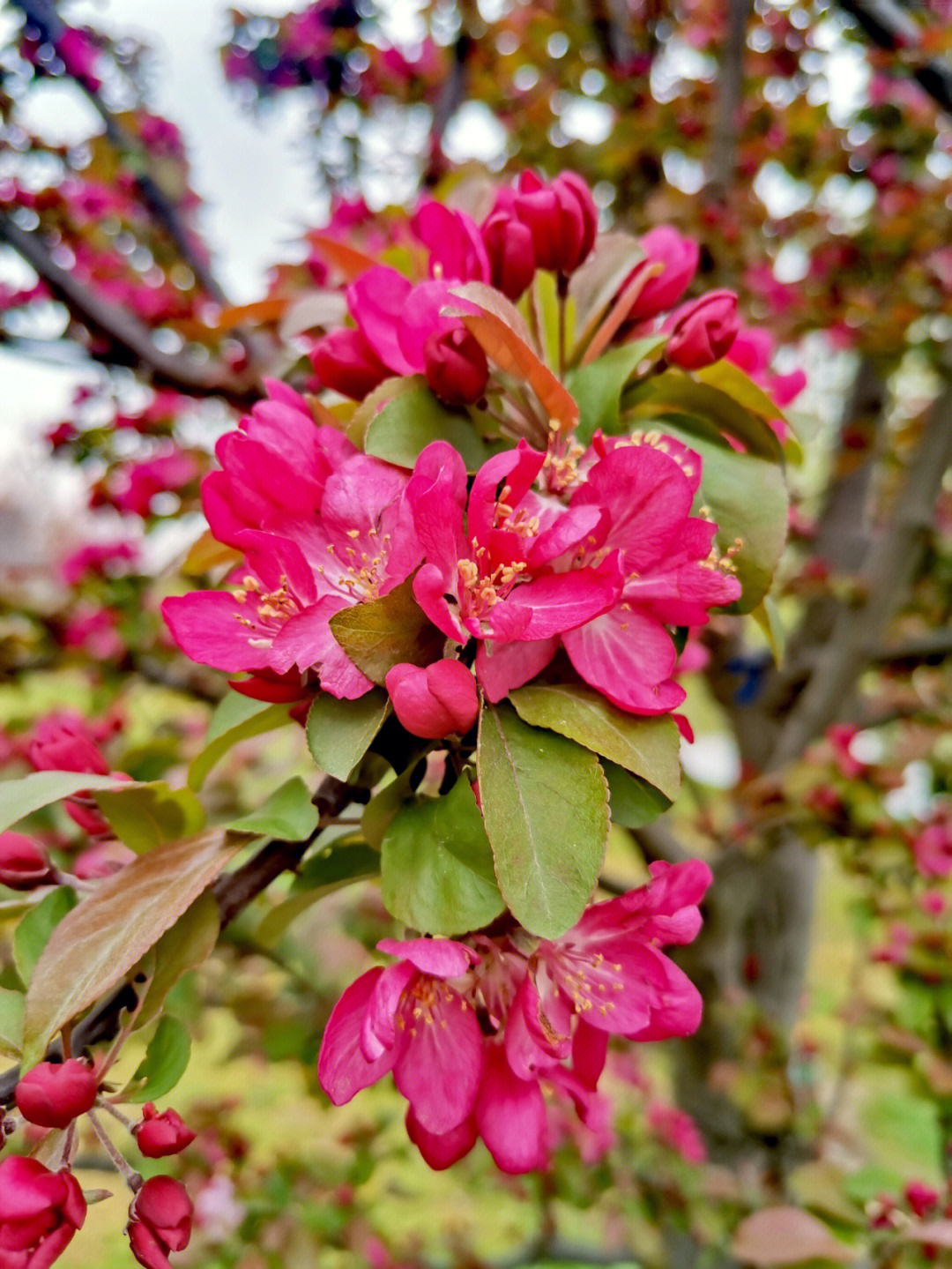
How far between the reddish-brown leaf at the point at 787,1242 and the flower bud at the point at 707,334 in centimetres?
113

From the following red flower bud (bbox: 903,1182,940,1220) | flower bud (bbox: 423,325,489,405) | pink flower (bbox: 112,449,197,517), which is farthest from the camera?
pink flower (bbox: 112,449,197,517)

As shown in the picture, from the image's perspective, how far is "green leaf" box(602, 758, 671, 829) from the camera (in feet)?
1.55

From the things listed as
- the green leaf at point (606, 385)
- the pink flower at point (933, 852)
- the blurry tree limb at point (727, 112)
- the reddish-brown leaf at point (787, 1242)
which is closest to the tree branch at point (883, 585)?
the pink flower at point (933, 852)

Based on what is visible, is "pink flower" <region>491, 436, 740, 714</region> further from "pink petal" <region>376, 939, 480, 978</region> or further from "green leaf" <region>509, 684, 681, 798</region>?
"pink petal" <region>376, 939, 480, 978</region>

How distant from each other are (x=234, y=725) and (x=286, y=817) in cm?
9

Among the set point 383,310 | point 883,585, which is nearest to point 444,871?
point 383,310

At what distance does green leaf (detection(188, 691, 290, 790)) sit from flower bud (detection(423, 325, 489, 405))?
223mm

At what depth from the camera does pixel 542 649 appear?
0.46 m

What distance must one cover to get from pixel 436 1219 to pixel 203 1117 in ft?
5.57

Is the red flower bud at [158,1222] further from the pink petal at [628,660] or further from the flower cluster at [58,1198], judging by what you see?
the pink petal at [628,660]

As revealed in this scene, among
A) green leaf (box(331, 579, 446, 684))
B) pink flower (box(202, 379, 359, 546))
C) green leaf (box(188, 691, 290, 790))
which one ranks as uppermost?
pink flower (box(202, 379, 359, 546))

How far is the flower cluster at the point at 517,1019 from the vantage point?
46cm

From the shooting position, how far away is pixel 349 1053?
46 cm

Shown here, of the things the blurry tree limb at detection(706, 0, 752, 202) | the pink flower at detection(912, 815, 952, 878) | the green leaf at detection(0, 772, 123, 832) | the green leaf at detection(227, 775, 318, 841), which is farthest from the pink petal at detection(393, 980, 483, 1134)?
the blurry tree limb at detection(706, 0, 752, 202)
